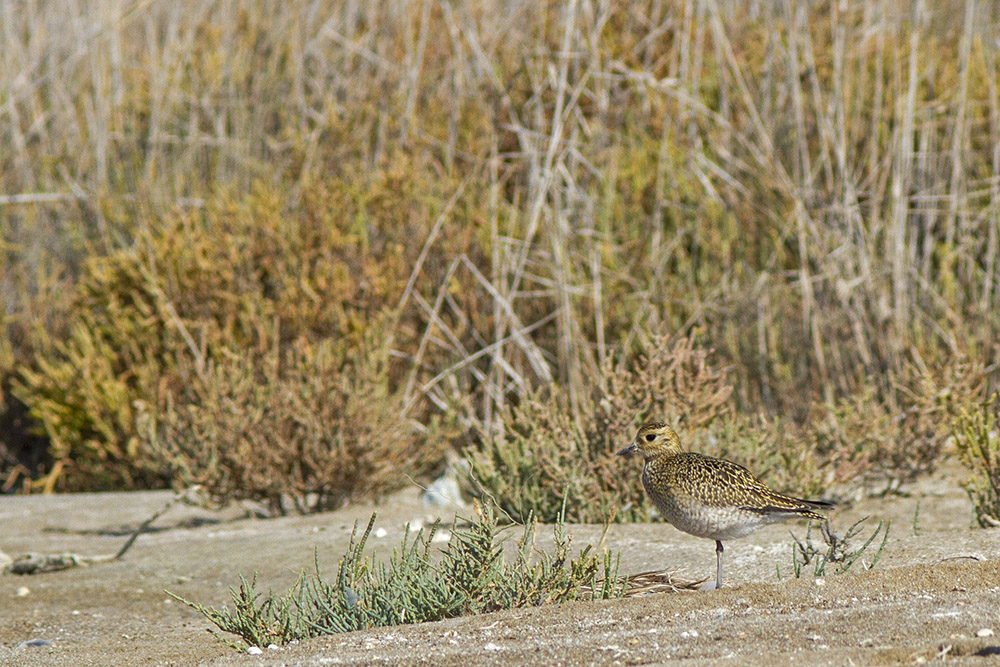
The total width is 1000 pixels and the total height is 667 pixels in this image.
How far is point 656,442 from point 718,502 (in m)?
0.60

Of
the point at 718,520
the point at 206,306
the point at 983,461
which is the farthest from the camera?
the point at 206,306

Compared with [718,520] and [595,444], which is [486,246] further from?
[718,520]

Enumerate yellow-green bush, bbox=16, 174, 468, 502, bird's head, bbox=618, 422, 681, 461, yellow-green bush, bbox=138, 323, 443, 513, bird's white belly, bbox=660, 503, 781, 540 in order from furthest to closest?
yellow-green bush, bbox=16, 174, 468, 502, yellow-green bush, bbox=138, 323, 443, 513, bird's head, bbox=618, 422, 681, 461, bird's white belly, bbox=660, 503, 781, 540

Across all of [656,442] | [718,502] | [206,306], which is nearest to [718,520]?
[718,502]

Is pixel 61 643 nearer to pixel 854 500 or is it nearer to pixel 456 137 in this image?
pixel 854 500

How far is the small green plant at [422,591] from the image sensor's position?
12.4ft

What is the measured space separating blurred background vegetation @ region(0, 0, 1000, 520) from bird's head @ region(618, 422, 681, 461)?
0.87 m

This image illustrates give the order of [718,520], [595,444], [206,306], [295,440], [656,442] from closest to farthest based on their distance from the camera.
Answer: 1. [718,520]
2. [656,442]
3. [595,444]
4. [295,440]
5. [206,306]

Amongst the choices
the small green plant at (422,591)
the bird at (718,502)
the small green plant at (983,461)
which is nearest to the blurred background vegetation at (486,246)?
the small green plant at (983,461)

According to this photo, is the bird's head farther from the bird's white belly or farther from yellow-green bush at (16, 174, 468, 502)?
yellow-green bush at (16, 174, 468, 502)

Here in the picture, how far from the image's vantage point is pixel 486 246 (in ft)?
24.7

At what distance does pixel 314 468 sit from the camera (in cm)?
616

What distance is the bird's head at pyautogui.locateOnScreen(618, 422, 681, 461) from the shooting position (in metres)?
4.59

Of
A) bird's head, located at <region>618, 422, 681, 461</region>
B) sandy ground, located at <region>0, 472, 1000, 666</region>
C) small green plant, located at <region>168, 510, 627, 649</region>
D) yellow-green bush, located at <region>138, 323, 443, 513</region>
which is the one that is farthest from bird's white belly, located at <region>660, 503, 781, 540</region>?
yellow-green bush, located at <region>138, 323, 443, 513</region>
